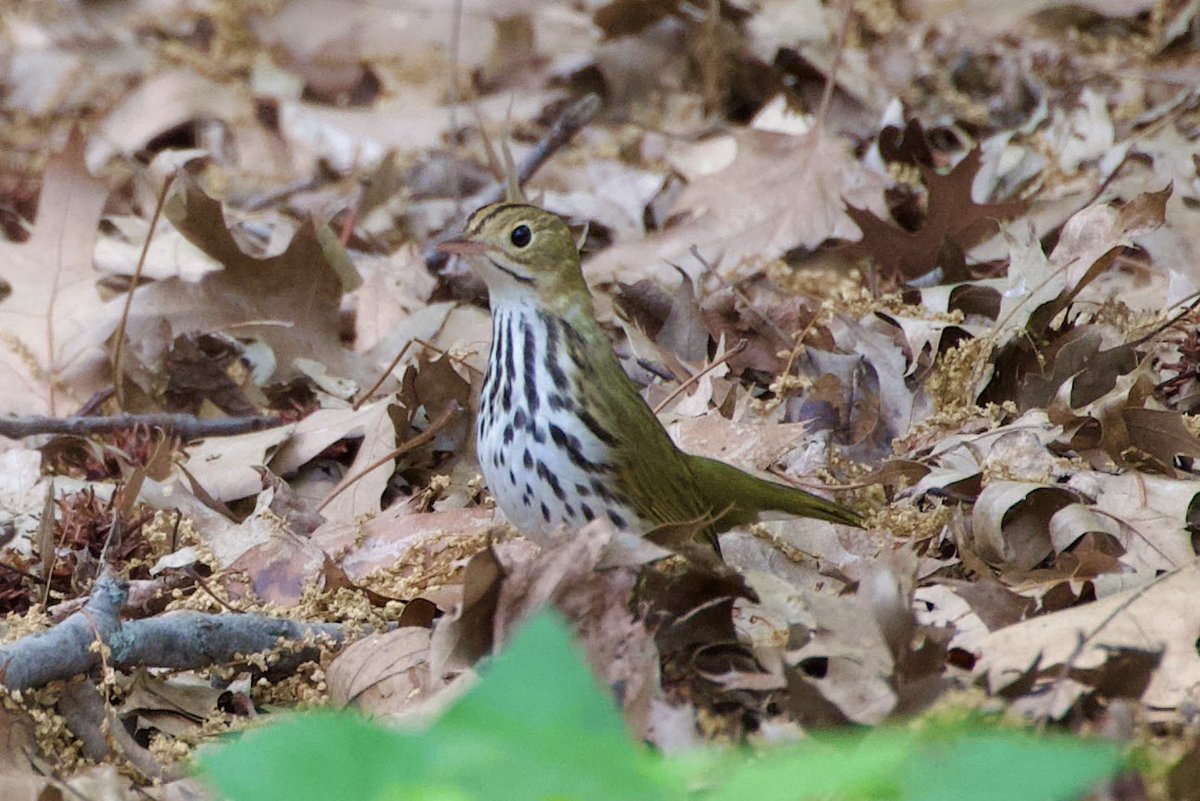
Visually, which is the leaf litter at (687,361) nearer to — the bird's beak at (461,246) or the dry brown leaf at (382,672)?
the dry brown leaf at (382,672)

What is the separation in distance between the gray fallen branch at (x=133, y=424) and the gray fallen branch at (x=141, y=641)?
1397 millimetres

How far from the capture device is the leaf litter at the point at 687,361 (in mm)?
2885

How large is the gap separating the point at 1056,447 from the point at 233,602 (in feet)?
6.97

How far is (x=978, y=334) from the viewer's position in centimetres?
455

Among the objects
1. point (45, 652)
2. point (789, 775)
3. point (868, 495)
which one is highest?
point (789, 775)

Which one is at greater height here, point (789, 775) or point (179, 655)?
point (789, 775)

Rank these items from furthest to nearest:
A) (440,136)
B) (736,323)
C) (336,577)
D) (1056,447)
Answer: (440,136), (736,323), (1056,447), (336,577)

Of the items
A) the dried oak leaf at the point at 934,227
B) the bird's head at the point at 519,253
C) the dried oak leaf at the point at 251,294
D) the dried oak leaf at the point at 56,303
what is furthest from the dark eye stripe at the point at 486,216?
the dried oak leaf at the point at 56,303

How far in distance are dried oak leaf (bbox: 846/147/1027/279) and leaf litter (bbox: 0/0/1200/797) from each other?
0.6 inches

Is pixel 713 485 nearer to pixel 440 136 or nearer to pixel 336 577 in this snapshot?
pixel 336 577

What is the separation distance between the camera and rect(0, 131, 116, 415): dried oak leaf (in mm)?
5160

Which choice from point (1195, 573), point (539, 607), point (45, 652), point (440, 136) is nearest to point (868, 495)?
point (1195, 573)

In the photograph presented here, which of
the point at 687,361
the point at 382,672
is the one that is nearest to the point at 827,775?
the point at 382,672

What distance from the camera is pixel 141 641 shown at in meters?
3.24
